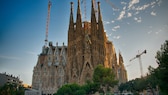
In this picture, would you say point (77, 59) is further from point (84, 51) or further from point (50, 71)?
point (50, 71)

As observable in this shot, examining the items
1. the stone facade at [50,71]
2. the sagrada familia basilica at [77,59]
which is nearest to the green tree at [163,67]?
the sagrada familia basilica at [77,59]

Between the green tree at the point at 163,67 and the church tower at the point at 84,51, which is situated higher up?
the church tower at the point at 84,51

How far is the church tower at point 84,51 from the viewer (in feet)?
176

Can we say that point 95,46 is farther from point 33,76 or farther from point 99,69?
point 33,76

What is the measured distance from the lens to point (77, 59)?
55.9m

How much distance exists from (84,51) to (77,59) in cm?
367

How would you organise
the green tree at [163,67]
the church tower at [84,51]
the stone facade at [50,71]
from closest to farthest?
the green tree at [163,67]
the church tower at [84,51]
the stone facade at [50,71]

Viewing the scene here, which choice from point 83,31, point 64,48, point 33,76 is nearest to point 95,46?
point 83,31

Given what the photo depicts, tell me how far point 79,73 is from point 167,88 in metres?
33.4

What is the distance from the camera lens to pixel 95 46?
56250 millimetres

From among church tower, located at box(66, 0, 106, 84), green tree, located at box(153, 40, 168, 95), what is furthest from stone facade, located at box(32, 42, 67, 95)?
green tree, located at box(153, 40, 168, 95)

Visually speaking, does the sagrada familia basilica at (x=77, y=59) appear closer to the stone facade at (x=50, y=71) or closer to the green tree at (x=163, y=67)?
the stone facade at (x=50, y=71)

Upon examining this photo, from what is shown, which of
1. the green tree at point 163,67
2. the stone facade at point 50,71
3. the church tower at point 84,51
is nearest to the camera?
the green tree at point 163,67

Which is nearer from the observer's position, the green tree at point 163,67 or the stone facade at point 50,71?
the green tree at point 163,67
